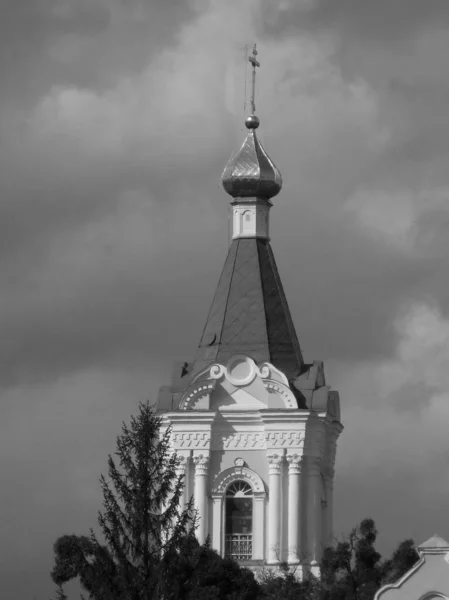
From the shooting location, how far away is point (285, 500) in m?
69.8

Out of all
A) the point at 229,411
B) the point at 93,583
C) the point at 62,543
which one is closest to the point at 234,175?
the point at 229,411

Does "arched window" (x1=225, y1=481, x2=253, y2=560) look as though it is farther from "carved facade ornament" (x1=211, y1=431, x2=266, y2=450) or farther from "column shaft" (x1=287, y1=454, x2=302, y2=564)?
"column shaft" (x1=287, y1=454, x2=302, y2=564)

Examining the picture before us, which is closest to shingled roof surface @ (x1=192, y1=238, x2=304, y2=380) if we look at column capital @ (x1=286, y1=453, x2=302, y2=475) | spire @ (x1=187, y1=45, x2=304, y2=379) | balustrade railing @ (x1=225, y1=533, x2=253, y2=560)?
spire @ (x1=187, y1=45, x2=304, y2=379)

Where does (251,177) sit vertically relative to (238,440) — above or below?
above

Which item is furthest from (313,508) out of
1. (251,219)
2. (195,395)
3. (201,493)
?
(251,219)

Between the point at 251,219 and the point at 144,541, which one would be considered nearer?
the point at 144,541

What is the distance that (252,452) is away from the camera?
230ft

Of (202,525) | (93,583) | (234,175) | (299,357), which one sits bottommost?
(93,583)

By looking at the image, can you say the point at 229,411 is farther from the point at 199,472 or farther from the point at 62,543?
the point at 62,543

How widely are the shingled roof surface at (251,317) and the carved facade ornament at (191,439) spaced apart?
155 centimetres

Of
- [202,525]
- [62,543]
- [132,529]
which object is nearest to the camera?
[132,529]

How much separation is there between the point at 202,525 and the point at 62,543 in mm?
6298

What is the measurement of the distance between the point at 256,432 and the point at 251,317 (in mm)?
2878

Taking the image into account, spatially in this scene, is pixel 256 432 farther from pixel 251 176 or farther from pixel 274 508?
pixel 251 176
